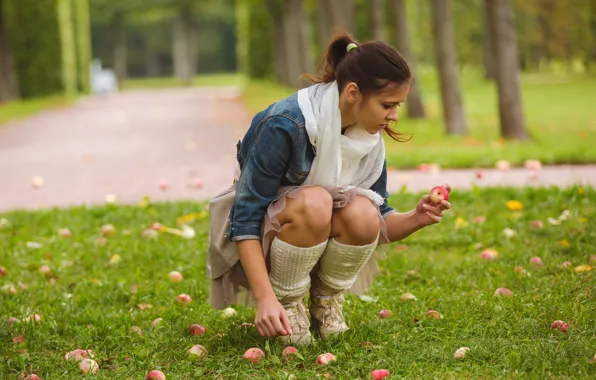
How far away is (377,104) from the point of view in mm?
3143

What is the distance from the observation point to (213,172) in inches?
357

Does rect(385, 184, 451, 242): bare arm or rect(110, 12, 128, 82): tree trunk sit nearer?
rect(385, 184, 451, 242): bare arm

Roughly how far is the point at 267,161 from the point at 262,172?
4cm

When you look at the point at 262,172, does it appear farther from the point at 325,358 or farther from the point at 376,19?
the point at 376,19

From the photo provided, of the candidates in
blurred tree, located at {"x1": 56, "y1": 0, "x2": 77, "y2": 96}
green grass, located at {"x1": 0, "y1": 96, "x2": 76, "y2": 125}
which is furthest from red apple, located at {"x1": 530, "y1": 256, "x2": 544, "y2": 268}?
blurred tree, located at {"x1": 56, "y1": 0, "x2": 77, "y2": 96}

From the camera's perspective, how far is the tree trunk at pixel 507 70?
1186cm

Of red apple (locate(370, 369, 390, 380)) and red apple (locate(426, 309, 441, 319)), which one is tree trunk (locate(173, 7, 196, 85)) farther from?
red apple (locate(370, 369, 390, 380))

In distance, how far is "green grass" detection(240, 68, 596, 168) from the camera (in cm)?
879

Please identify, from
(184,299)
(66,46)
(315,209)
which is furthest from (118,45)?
(315,209)

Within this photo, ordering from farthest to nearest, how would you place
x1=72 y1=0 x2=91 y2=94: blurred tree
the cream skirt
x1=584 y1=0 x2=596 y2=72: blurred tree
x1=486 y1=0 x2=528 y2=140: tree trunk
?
x1=72 y1=0 x2=91 y2=94: blurred tree → x1=584 y1=0 x2=596 y2=72: blurred tree → x1=486 y1=0 x2=528 y2=140: tree trunk → the cream skirt

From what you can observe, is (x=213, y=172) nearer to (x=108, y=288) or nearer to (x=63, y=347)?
(x=108, y=288)

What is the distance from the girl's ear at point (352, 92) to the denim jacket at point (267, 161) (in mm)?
191

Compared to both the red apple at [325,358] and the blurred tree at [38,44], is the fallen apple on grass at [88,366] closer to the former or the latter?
the red apple at [325,358]

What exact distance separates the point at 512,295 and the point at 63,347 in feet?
6.41
